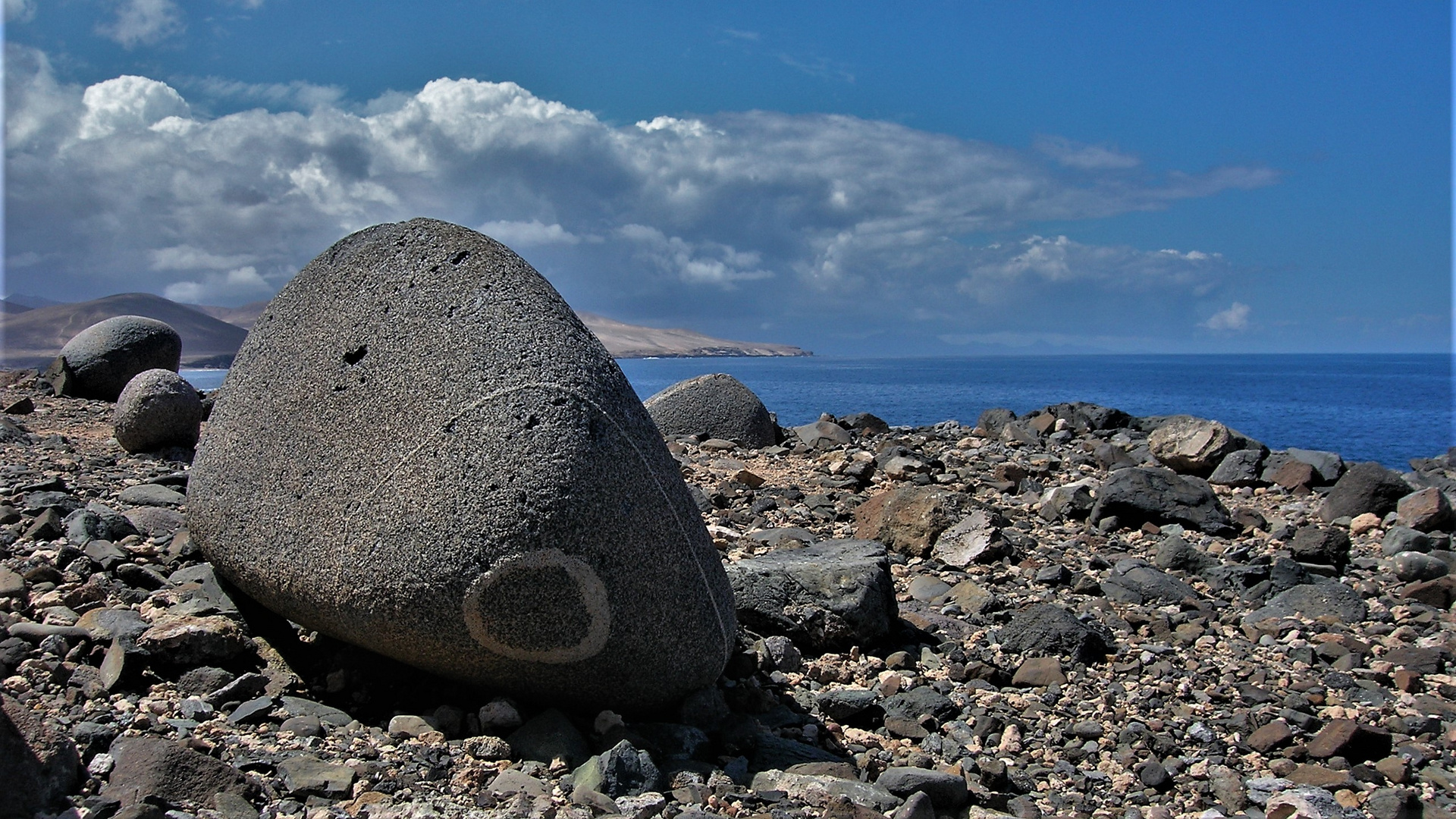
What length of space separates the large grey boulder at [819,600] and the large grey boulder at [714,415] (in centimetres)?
830

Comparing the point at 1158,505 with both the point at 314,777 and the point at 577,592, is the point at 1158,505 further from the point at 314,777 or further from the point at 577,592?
the point at 314,777

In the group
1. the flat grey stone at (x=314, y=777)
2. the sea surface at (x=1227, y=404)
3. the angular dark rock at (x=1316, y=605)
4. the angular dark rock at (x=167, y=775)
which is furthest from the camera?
the sea surface at (x=1227, y=404)

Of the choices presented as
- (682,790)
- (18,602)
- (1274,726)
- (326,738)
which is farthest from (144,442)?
(1274,726)

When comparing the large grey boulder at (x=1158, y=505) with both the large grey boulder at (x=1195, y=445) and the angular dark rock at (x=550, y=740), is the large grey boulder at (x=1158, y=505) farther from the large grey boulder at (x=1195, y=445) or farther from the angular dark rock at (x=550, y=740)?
the angular dark rock at (x=550, y=740)

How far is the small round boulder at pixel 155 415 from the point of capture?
33.9 ft

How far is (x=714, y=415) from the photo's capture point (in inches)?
587

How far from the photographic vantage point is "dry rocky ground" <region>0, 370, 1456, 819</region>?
3660mm

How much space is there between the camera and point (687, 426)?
48.8 ft

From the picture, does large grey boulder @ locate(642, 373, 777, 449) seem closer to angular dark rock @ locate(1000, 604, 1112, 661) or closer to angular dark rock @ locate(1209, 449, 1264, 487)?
angular dark rock @ locate(1209, 449, 1264, 487)

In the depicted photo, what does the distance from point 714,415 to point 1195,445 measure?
657 centimetres

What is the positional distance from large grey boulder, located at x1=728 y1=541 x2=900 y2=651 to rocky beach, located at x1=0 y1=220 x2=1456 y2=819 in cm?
2

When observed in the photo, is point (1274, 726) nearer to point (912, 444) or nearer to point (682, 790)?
point (682, 790)

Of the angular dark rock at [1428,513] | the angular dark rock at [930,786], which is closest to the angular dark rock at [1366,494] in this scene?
the angular dark rock at [1428,513]

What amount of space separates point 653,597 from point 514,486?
758 millimetres
